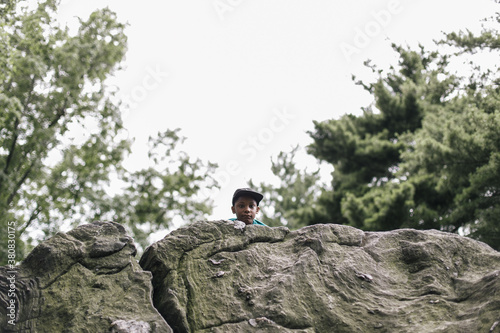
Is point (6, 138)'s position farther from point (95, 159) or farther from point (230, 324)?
point (230, 324)

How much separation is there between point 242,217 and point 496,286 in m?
2.94

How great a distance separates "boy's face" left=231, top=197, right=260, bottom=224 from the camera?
19.4ft

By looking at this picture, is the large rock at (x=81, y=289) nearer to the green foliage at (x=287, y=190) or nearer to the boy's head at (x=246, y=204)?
the boy's head at (x=246, y=204)

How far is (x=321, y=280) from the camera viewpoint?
4906mm

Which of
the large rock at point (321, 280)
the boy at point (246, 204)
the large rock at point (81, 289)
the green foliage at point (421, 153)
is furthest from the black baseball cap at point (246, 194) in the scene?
the green foliage at point (421, 153)

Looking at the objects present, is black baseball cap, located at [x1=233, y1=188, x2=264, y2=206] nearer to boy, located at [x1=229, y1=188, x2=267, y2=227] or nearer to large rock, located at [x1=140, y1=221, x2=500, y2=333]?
boy, located at [x1=229, y1=188, x2=267, y2=227]

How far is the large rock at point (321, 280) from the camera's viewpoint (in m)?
4.48

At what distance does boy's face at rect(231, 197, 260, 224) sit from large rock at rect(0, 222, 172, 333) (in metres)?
1.56

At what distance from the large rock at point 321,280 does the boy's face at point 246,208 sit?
1.60 feet

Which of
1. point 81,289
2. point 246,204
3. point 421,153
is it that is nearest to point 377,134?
point 421,153

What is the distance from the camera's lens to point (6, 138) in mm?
13266

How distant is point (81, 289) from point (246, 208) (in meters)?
2.25

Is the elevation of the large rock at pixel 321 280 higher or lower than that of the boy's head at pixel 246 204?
lower

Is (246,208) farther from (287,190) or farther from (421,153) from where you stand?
(287,190)
